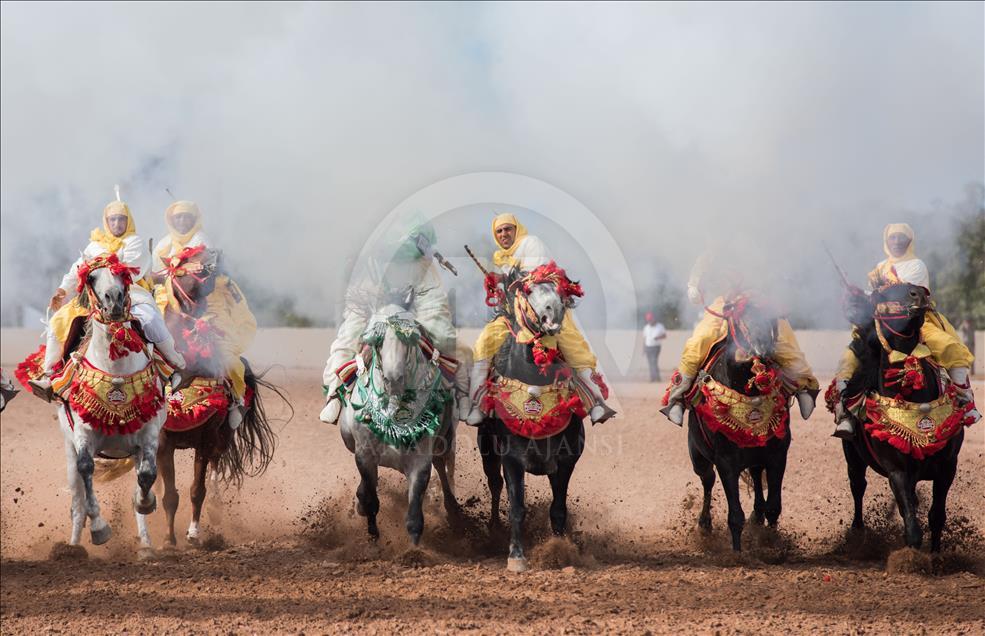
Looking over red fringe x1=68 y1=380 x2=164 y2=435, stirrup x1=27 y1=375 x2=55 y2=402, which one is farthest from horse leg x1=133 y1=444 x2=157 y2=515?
stirrup x1=27 y1=375 x2=55 y2=402

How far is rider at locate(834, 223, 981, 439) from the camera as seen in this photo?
955 centimetres

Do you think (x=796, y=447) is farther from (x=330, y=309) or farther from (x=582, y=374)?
(x=330, y=309)

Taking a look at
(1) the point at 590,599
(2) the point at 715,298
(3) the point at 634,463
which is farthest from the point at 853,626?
(3) the point at 634,463

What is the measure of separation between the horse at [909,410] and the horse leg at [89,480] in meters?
6.15

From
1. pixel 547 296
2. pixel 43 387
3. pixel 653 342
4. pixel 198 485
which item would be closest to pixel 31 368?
pixel 43 387

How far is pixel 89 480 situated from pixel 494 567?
3.33m

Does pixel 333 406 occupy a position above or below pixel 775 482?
above

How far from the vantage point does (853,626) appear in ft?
25.0

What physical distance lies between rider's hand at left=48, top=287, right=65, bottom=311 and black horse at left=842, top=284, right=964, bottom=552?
273 inches

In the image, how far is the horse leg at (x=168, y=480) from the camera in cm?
1121

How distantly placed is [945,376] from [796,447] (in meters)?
6.24

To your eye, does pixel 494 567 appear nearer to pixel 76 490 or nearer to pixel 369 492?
pixel 369 492

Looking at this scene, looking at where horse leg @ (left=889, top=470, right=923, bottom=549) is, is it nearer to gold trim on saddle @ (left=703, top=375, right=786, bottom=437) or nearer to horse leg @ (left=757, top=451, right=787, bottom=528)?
horse leg @ (left=757, top=451, right=787, bottom=528)

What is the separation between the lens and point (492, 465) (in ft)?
34.9
